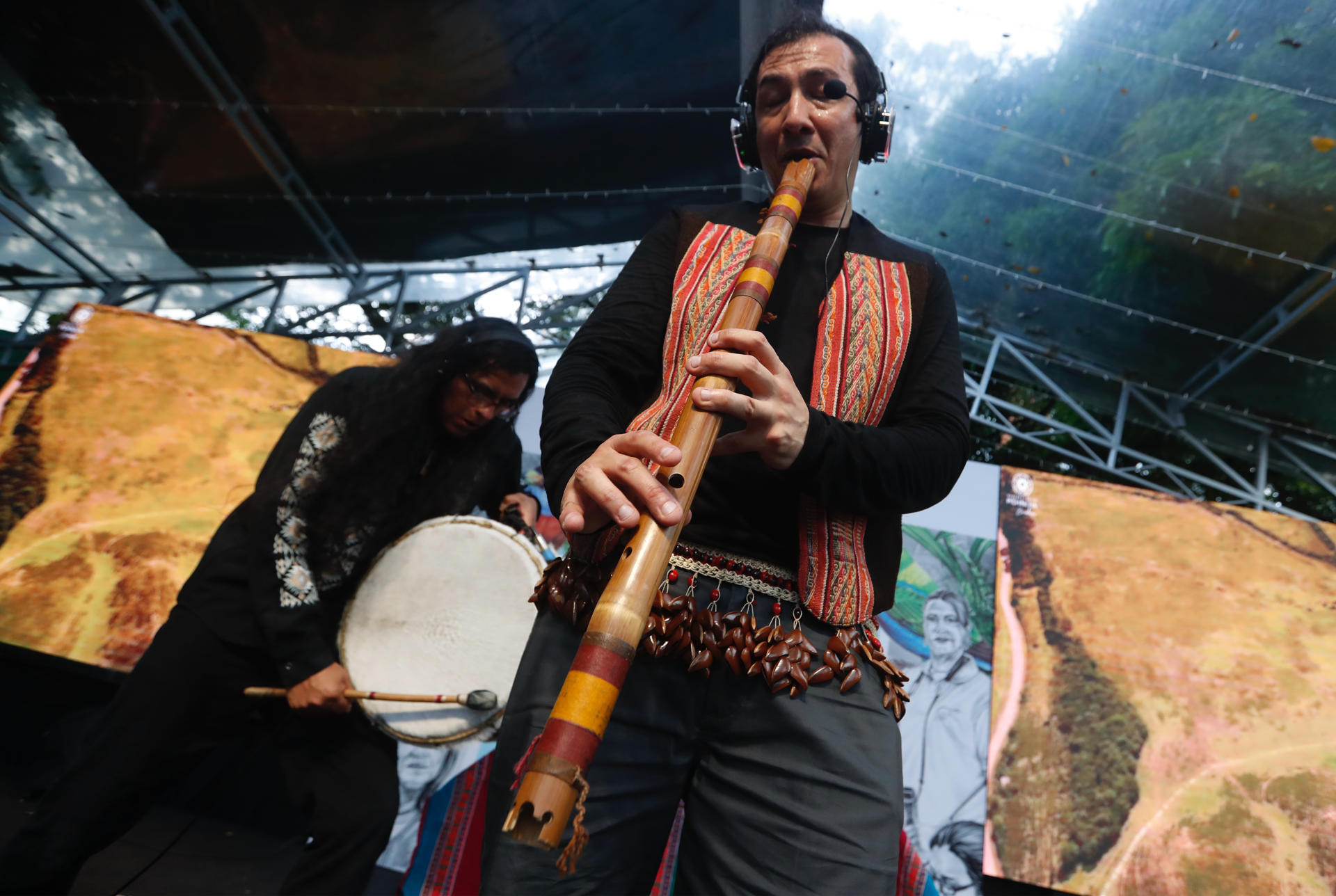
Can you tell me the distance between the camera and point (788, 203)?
45.7 inches

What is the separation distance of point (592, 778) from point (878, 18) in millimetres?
4668

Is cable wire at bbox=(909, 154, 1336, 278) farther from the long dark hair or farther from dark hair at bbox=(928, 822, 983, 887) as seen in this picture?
dark hair at bbox=(928, 822, 983, 887)

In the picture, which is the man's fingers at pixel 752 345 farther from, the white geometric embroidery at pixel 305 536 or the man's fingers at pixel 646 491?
the white geometric embroidery at pixel 305 536

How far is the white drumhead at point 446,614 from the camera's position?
2557 millimetres

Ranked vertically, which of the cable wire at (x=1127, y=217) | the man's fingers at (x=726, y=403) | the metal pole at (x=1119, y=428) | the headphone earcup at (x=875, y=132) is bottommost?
the man's fingers at (x=726, y=403)

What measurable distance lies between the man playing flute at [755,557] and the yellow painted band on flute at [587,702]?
0.17 metres

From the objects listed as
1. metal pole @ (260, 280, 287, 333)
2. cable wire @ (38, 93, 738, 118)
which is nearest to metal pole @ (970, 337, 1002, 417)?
cable wire @ (38, 93, 738, 118)

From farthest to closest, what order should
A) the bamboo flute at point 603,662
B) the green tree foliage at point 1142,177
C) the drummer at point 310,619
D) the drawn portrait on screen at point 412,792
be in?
1. the green tree foliage at point 1142,177
2. the drawn portrait on screen at point 412,792
3. the drummer at point 310,619
4. the bamboo flute at point 603,662

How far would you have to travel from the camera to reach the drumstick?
243 cm

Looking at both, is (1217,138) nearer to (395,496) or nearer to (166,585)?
(395,496)

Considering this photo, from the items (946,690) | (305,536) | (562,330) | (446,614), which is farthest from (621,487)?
(562,330)

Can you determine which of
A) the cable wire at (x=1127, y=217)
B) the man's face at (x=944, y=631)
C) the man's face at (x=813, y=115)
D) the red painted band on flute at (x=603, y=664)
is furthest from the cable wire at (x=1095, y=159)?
the red painted band on flute at (x=603, y=664)

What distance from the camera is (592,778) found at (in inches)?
34.2

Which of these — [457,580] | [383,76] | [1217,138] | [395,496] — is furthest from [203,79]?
[1217,138]
